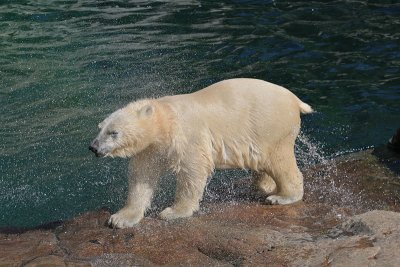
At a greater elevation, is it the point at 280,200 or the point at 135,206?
the point at 135,206

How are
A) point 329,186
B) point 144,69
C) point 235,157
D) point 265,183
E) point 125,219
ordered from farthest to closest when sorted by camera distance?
point 144,69 < point 329,186 < point 265,183 < point 235,157 < point 125,219

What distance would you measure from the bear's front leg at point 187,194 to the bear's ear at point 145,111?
501mm

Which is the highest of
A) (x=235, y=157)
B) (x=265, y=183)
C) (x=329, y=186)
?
(x=235, y=157)

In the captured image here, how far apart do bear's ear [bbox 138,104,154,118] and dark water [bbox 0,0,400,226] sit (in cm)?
158

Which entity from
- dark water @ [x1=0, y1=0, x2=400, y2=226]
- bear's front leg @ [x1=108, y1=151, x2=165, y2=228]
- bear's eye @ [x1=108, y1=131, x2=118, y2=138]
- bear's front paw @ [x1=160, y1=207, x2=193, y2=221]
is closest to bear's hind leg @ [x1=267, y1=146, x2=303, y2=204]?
bear's front paw @ [x1=160, y1=207, x2=193, y2=221]

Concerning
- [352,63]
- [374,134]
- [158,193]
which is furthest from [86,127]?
[352,63]

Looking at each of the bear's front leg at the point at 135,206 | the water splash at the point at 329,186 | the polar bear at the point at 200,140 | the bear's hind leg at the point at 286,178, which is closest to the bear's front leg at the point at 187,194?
the polar bear at the point at 200,140

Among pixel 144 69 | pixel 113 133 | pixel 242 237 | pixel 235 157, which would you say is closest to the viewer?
pixel 242 237

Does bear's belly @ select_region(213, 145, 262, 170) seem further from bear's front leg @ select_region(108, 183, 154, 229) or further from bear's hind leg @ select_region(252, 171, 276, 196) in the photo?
bear's front leg @ select_region(108, 183, 154, 229)

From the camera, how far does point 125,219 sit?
528 cm

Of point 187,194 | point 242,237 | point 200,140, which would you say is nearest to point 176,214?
point 187,194

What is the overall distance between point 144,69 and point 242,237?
6579mm

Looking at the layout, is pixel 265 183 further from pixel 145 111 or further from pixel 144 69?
pixel 144 69

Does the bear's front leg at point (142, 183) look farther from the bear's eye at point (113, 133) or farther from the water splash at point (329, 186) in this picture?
the water splash at point (329, 186)
